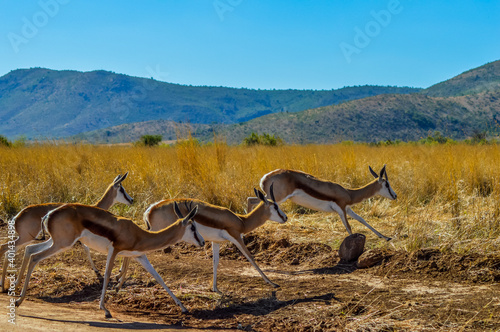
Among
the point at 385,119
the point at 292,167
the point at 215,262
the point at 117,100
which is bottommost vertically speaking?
the point at 215,262

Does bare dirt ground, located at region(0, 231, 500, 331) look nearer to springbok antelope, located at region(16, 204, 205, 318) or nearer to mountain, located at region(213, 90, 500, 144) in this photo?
springbok antelope, located at region(16, 204, 205, 318)

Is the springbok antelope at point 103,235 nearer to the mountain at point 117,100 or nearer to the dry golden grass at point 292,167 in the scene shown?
the dry golden grass at point 292,167

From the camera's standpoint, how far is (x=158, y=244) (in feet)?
17.0

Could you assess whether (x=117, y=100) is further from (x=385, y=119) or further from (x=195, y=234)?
(x=195, y=234)

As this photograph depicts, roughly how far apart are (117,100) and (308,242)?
167870 millimetres

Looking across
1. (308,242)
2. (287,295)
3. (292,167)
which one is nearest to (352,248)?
(308,242)

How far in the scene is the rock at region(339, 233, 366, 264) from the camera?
6.64m

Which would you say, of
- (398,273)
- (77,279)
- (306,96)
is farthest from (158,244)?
(306,96)

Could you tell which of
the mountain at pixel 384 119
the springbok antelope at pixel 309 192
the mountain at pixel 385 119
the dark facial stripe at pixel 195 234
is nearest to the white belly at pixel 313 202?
the springbok antelope at pixel 309 192

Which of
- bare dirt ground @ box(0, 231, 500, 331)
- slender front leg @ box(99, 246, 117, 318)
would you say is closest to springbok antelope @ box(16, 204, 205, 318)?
slender front leg @ box(99, 246, 117, 318)

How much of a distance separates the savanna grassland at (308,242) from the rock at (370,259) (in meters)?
0.15

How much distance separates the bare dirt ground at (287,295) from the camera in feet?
14.6

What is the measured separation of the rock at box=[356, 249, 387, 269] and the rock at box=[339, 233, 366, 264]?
0.28 meters

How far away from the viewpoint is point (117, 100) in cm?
16638
